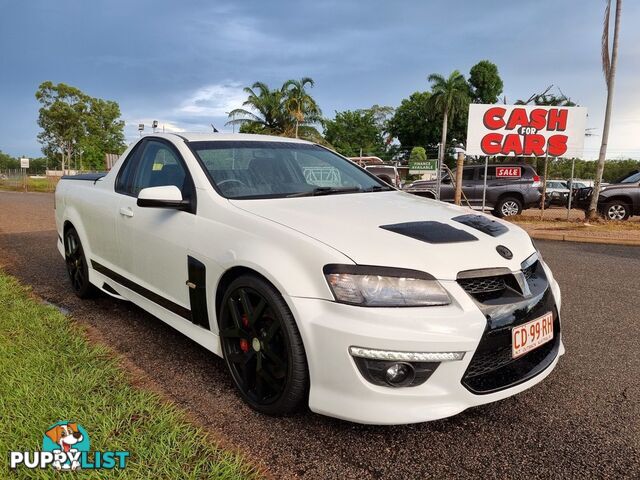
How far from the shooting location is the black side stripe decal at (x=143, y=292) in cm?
294

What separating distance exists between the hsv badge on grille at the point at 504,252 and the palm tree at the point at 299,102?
33.1 m

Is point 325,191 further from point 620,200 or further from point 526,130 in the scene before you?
point 620,200

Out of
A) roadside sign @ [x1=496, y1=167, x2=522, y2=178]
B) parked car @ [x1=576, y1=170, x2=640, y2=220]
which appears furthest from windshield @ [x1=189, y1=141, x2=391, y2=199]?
parked car @ [x1=576, y1=170, x2=640, y2=220]

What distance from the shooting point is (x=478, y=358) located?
208 cm

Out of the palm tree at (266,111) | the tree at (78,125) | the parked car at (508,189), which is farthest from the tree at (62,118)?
the parked car at (508,189)

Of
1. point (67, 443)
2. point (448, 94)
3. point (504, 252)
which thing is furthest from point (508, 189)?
point (448, 94)

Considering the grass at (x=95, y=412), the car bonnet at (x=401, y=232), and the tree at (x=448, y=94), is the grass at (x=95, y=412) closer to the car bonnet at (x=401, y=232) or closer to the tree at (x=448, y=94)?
the car bonnet at (x=401, y=232)

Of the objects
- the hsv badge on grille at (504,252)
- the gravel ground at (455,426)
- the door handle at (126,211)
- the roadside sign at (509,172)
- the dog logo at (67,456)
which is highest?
the roadside sign at (509,172)

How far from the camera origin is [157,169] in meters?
3.47

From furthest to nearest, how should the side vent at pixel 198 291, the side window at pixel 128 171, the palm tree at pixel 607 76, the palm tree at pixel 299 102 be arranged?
the palm tree at pixel 299 102, the palm tree at pixel 607 76, the side window at pixel 128 171, the side vent at pixel 198 291

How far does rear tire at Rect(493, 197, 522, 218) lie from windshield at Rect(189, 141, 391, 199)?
36.9 feet

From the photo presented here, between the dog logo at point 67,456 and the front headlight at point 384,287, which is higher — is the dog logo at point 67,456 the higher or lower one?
the lower one

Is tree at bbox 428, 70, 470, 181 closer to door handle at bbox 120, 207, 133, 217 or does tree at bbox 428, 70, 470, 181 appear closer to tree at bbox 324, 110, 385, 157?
tree at bbox 324, 110, 385, 157

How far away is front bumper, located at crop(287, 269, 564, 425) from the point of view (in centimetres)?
199
